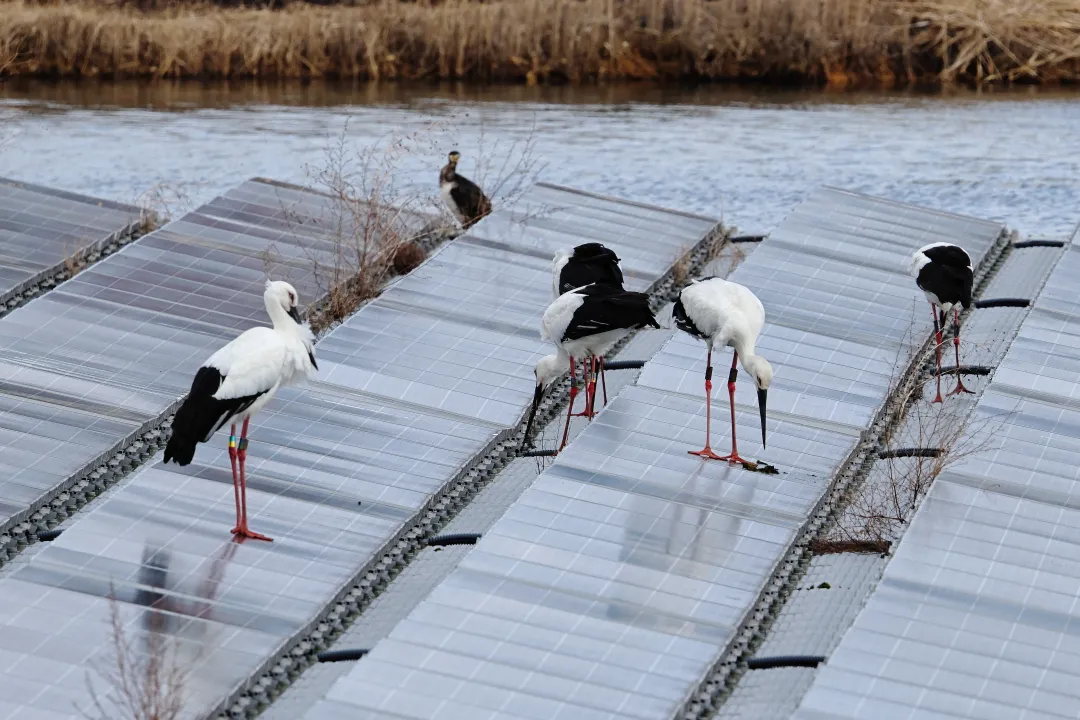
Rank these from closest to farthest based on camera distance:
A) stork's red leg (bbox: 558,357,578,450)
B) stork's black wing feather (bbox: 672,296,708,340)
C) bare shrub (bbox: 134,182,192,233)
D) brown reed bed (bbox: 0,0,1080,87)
A: stork's black wing feather (bbox: 672,296,708,340) < stork's red leg (bbox: 558,357,578,450) < bare shrub (bbox: 134,182,192,233) < brown reed bed (bbox: 0,0,1080,87)

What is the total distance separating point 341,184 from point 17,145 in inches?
248

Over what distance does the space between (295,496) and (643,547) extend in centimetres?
173

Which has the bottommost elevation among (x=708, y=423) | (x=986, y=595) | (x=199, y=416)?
(x=986, y=595)

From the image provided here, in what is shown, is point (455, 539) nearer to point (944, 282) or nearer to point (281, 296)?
point (281, 296)

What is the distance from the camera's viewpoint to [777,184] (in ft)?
52.9

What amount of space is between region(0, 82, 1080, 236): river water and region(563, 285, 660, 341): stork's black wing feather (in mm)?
5504

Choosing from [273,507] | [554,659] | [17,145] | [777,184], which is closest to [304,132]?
[17,145]

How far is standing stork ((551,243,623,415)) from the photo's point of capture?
33.0ft

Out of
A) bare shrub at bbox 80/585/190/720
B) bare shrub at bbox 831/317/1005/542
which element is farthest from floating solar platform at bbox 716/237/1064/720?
bare shrub at bbox 80/585/190/720

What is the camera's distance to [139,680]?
653 centimetres

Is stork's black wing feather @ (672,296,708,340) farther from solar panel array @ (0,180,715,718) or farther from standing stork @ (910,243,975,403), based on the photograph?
standing stork @ (910,243,975,403)

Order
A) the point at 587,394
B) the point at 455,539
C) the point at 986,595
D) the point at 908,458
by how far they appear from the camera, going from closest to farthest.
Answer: the point at 986,595, the point at 455,539, the point at 908,458, the point at 587,394

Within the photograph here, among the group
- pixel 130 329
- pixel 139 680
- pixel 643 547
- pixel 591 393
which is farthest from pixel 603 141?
pixel 139 680

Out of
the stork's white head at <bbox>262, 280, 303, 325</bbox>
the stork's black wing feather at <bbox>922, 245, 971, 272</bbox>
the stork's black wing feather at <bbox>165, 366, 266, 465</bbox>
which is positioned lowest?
the stork's black wing feather at <bbox>165, 366, 266, 465</bbox>
